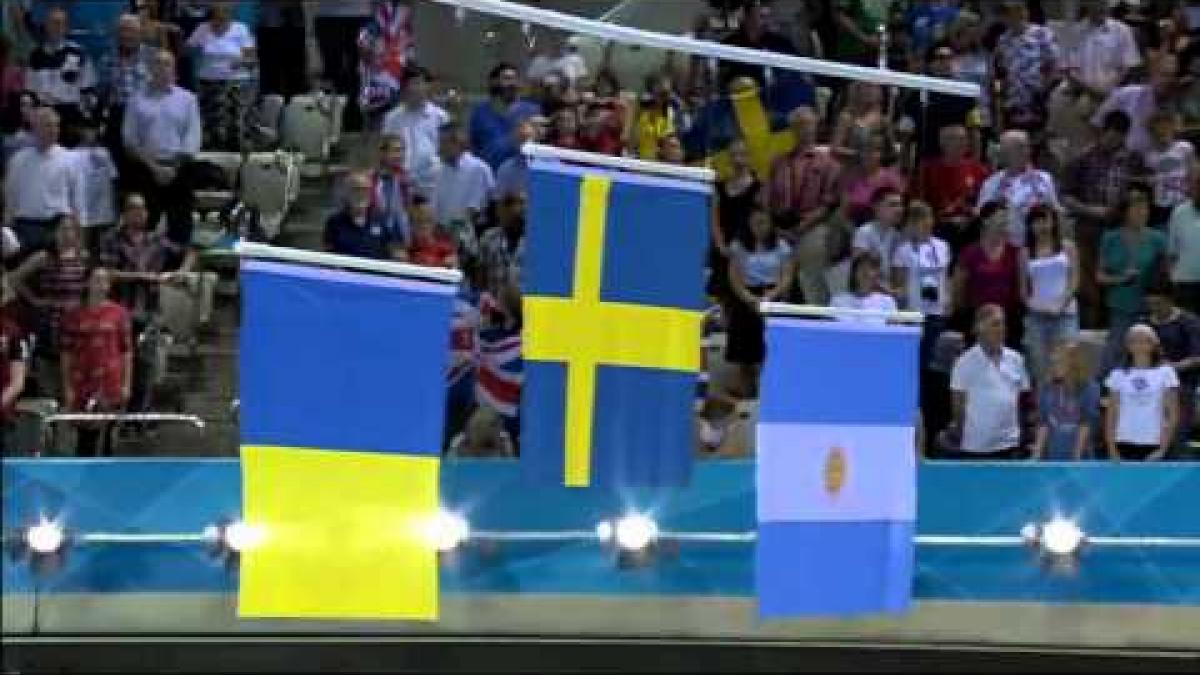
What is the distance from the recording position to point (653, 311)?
11680 mm

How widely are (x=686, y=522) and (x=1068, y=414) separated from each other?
2.28 m

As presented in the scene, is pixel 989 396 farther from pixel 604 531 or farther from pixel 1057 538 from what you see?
pixel 604 531

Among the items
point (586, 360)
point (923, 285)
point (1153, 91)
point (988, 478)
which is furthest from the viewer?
point (1153, 91)

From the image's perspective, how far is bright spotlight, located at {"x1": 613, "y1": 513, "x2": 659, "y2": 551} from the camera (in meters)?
15.0

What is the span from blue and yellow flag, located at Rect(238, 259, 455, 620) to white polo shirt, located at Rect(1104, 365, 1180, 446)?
209 inches

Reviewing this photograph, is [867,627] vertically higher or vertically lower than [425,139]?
lower

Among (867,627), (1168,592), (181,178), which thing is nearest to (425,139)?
(181,178)

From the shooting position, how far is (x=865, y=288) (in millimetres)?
15812

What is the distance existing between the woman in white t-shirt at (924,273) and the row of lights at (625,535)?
1.52 m

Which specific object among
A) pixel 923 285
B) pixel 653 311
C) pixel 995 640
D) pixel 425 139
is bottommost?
pixel 995 640

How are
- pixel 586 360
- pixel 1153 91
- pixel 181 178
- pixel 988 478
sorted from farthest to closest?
pixel 1153 91, pixel 181 178, pixel 988 478, pixel 586 360

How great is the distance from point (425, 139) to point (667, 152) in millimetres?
1841

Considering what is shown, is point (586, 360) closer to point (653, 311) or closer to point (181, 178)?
point (653, 311)

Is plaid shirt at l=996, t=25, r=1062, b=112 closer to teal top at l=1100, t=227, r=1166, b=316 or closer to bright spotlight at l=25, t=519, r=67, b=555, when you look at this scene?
teal top at l=1100, t=227, r=1166, b=316
